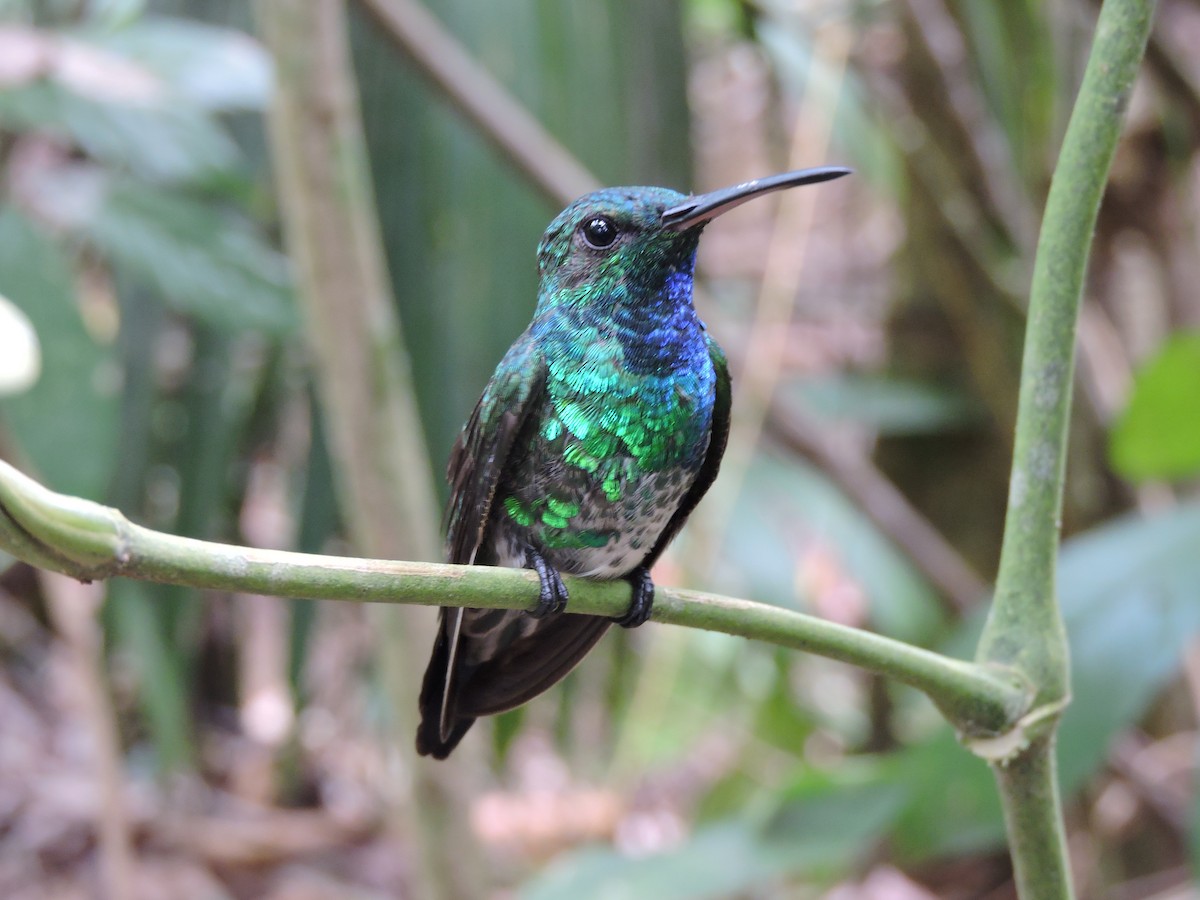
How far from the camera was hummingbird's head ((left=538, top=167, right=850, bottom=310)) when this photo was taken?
3.30 ft

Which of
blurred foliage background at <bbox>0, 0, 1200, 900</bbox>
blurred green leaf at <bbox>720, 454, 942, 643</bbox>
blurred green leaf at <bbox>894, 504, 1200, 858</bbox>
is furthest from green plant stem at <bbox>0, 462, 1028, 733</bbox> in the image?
blurred green leaf at <bbox>720, 454, 942, 643</bbox>

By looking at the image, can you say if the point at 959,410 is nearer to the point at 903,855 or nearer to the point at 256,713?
the point at 903,855

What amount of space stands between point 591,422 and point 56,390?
103 centimetres

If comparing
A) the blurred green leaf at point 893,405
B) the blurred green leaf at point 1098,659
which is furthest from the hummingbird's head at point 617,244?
the blurred green leaf at point 893,405

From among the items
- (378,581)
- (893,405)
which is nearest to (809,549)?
(893,405)

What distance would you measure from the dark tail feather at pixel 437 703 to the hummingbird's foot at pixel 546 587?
0.10m

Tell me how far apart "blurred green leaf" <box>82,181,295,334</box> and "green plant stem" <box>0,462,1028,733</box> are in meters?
1.38

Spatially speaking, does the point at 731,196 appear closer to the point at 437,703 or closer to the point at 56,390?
the point at 437,703

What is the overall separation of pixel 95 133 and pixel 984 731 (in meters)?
1.74

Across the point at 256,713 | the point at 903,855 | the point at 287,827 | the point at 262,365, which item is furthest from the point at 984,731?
the point at 256,713

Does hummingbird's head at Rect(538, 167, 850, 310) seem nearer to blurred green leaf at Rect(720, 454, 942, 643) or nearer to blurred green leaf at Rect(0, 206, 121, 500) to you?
blurred green leaf at Rect(0, 206, 121, 500)

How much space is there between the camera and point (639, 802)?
4230 mm

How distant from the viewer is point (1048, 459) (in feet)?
2.82

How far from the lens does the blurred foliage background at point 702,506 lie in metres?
2.00
